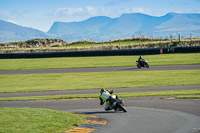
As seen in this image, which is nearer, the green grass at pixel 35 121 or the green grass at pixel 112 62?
the green grass at pixel 35 121

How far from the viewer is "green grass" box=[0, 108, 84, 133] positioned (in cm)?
1309

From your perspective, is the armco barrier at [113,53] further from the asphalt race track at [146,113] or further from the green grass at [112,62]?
the asphalt race track at [146,113]

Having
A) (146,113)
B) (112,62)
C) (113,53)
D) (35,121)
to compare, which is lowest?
(146,113)

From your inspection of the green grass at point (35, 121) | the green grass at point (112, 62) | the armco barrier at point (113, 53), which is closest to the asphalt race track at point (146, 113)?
the green grass at point (35, 121)

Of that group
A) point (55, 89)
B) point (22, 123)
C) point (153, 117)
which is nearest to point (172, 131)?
point (153, 117)

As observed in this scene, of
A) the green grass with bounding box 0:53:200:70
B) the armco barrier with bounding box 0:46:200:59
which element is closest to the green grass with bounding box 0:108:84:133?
the green grass with bounding box 0:53:200:70

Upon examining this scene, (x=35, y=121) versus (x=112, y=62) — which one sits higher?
Result: (x=112, y=62)

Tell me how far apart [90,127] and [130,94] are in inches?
422

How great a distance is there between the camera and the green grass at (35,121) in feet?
42.9

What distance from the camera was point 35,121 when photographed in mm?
14477

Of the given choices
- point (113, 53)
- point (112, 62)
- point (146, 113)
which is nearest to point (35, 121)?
point (146, 113)

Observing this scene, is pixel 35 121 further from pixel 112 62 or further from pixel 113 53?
pixel 113 53

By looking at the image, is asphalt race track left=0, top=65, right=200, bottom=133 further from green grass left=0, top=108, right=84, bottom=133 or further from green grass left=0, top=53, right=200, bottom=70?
green grass left=0, top=53, right=200, bottom=70

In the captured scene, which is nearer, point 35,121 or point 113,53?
point 35,121
